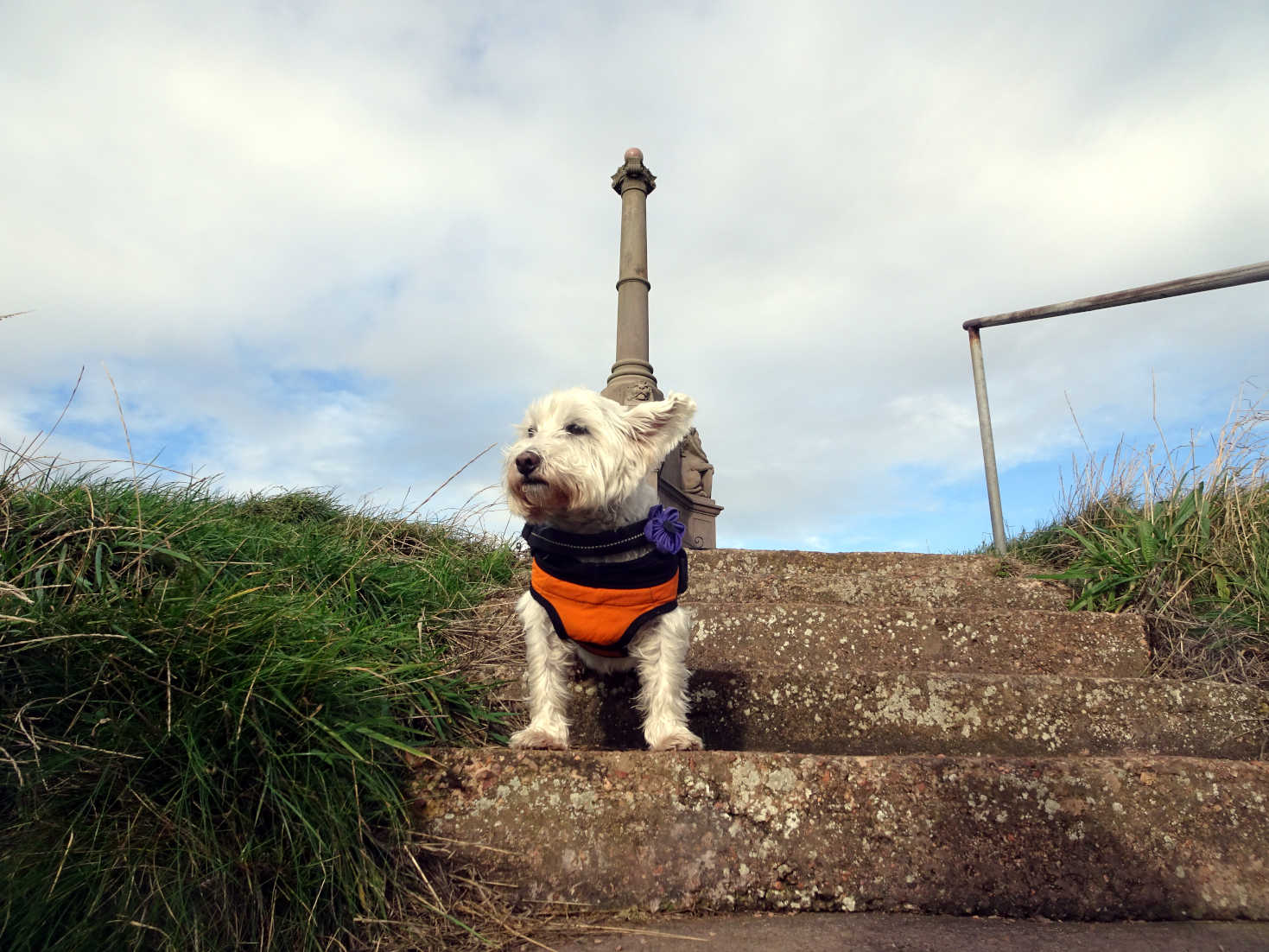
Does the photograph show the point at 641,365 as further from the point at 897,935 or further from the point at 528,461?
the point at 897,935

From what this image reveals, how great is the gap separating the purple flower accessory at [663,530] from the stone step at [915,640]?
113cm

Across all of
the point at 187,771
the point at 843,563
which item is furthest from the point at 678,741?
the point at 843,563

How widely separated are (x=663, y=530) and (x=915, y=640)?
1821 millimetres

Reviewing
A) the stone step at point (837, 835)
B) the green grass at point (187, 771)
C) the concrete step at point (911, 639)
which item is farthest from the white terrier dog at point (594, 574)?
the concrete step at point (911, 639)

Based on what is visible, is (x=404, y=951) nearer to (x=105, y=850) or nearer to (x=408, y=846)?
(x=408, y=846)

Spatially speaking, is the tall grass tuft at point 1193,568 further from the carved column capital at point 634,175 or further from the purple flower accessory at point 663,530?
the carved column capital at point 634,175

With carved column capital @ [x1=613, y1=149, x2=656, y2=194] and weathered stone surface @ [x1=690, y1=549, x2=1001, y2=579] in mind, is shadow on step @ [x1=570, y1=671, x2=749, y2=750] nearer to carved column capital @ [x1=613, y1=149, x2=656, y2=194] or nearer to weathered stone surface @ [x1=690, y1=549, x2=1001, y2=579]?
weathered stone surface @ [x1=690, y1=549, x2=1001, y2=579]

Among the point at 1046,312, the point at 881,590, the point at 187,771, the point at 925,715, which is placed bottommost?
the point at 187,771

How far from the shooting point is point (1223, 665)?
3.82m

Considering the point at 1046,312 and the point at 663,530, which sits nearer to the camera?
the point at 663,530

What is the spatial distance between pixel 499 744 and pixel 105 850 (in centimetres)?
134

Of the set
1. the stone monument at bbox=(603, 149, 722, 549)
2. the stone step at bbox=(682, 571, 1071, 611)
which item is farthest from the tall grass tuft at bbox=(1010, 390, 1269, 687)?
the stone monument at bbox=(603, 149, 722, 549)

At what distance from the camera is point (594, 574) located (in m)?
2.88

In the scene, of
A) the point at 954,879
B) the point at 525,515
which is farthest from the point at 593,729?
Result: the point at 954,879
